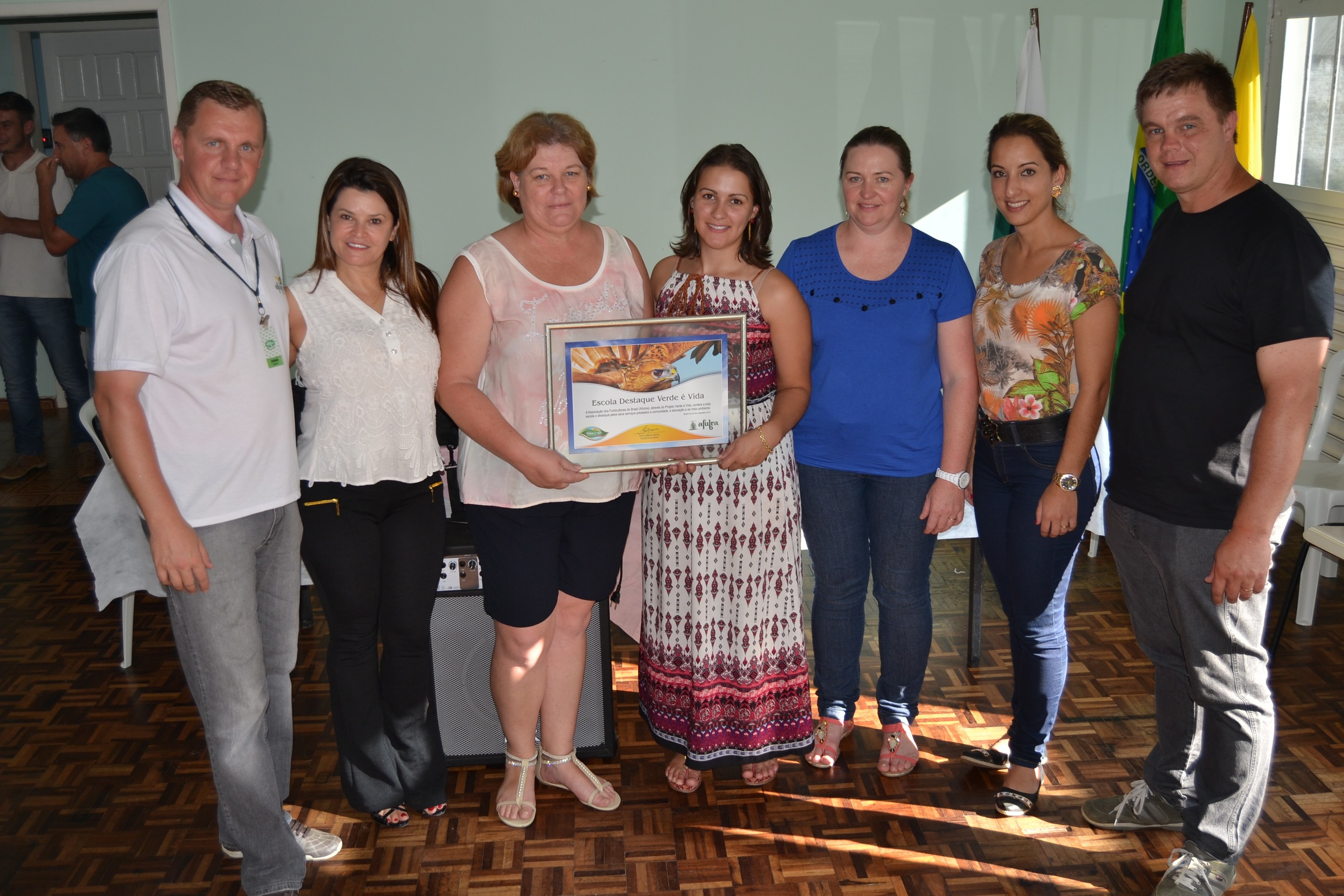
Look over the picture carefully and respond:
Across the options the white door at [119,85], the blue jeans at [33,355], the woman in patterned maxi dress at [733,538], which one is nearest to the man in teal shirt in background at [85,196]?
the blue jeans at [33,355]

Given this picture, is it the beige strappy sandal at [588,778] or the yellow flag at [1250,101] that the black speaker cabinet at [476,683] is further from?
the yellow flag at [1250,101]

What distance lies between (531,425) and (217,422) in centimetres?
69

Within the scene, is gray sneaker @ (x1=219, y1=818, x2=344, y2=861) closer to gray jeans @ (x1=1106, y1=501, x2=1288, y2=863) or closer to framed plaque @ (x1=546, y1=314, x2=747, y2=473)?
framed plaque @ (x1=546, y1=314, x2=747, y2=473)

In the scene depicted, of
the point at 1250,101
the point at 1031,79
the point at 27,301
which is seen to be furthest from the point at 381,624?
the point at 27,301

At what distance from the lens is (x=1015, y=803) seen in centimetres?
273

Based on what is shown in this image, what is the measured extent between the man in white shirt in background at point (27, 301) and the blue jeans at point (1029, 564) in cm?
526

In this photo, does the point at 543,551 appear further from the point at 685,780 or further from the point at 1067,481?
the point at 1067,481

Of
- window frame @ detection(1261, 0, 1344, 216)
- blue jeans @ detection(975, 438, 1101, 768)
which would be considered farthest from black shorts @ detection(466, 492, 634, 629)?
window frame @ detection(1261, 0, 1344, 216)

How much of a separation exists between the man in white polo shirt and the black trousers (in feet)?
0.33

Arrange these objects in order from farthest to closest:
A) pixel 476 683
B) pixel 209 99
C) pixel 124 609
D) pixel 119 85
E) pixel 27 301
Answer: pixel 119 85, pixel 27 301, pixel 124 609, pixel 476 683, pixel 209 99

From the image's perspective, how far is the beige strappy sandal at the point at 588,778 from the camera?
278 cm

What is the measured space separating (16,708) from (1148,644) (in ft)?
11.4

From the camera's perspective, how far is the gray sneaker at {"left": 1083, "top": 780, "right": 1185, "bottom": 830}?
8.60 ft

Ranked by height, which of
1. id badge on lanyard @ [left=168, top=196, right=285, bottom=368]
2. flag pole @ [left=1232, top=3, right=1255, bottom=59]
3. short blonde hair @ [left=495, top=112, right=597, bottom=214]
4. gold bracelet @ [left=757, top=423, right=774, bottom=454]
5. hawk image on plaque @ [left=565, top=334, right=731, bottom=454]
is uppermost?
flag pole @ [left=1232, top=3, right=1255, bottom=59]
